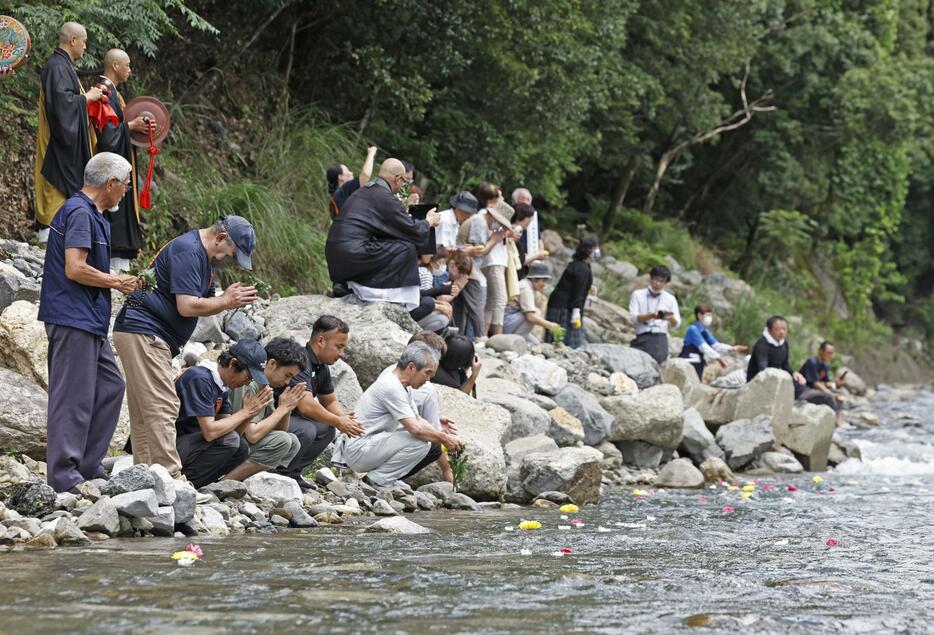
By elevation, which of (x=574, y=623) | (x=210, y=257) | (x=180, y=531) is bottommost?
(x=180, y=531)

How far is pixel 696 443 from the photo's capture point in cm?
1304

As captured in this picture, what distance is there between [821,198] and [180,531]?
25.7 meters

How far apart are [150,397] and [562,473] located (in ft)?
11.3

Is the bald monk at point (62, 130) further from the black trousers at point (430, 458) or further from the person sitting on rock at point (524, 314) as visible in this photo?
the person sitting on rock at point (524, 314)

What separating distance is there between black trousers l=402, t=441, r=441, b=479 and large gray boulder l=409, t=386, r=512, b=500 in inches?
11.3

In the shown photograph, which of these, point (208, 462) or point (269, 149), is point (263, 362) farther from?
point (269, 149)

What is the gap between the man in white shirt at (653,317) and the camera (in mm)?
15641

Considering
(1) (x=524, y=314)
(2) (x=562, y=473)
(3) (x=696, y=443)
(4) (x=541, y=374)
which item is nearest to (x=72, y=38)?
(2) (x=562, y=473)

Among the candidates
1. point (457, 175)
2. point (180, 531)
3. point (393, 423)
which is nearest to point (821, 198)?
point (457, 175)

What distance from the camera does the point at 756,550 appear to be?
681 cm

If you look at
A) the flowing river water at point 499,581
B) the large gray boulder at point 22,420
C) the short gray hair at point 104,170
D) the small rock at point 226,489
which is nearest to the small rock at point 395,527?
the flowing river water at point 499,581

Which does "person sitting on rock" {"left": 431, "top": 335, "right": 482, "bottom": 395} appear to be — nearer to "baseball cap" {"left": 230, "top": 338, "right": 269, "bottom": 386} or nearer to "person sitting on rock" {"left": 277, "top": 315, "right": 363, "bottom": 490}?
"person sitting on rock" {"left": 277, "top": 315, "right": 363, "bottom": 490}

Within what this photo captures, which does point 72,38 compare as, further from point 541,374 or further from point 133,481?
point 541,374

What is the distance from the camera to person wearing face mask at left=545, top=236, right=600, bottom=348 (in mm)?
14891
